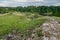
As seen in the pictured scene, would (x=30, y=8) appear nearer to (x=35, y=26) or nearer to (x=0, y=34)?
(x=35, y=26)

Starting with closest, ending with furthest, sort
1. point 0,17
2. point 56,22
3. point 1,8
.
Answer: point 56,22 < point 0,17 < point 1,8

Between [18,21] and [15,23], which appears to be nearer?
[15,23]

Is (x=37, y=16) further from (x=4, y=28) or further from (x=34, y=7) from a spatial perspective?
(x=4, y=28)

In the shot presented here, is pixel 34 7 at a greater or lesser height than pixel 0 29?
greater

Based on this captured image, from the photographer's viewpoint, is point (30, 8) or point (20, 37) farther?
point (30, 8)

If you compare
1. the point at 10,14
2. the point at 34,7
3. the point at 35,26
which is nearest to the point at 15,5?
the point at 10,14

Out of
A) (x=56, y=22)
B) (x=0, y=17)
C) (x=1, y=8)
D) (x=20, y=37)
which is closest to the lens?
(x=20, y=37)
